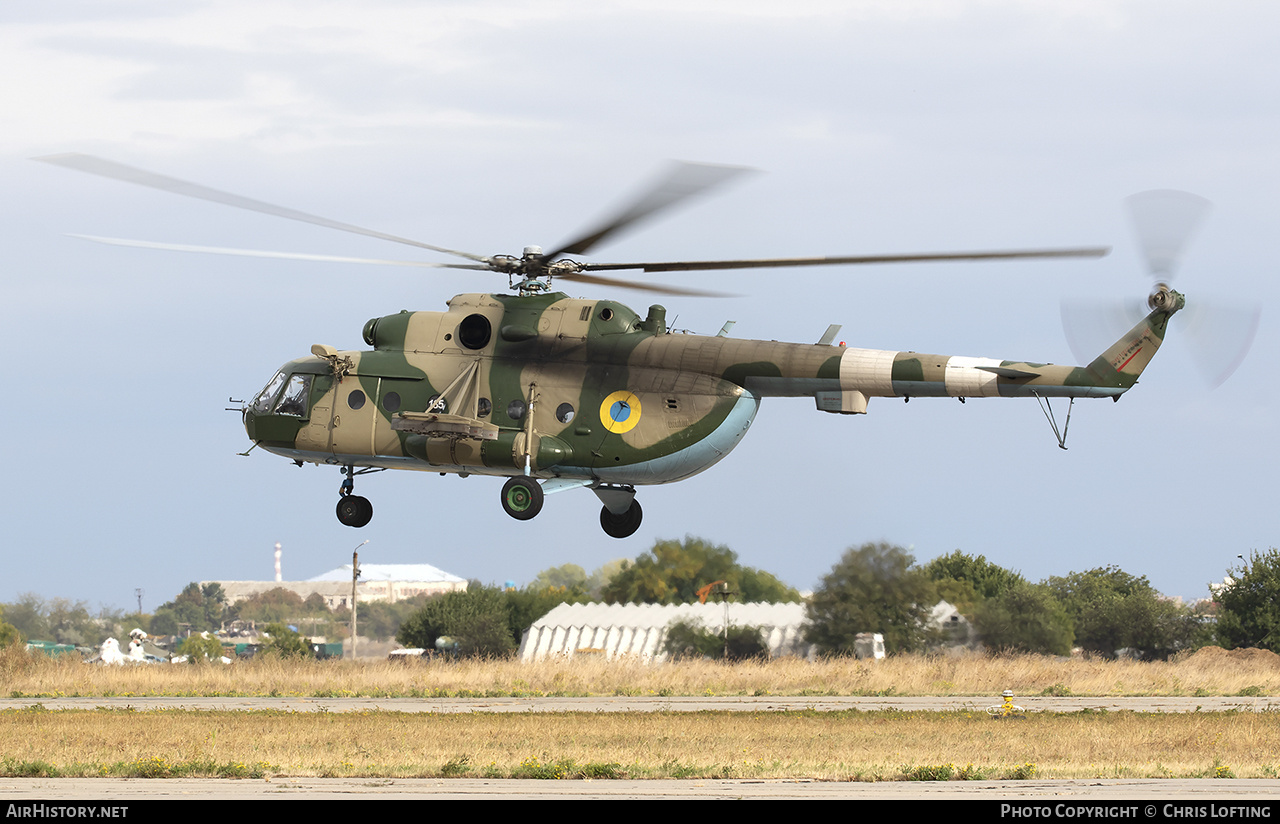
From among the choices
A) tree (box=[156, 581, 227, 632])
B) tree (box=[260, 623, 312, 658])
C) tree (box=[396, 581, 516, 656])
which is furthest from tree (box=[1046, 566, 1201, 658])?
tree (box=[156, 581, 227, 632])

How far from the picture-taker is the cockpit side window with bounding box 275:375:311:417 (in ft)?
83.7

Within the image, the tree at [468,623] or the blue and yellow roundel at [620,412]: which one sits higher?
the blue and yellow roundel at [620,412]

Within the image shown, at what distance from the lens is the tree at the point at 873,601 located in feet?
173

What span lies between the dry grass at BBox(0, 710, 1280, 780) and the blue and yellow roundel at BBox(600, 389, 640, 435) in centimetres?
556

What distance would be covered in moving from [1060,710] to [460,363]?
63.9 feet

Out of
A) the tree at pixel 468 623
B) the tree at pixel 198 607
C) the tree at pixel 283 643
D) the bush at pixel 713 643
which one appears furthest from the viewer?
the tree at pixel 198 607

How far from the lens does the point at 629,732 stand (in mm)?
29375

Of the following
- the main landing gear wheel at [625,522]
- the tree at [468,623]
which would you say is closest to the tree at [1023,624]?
the tree at [468,623]

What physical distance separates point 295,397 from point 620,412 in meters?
6.24

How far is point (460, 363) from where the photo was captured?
24719 mm

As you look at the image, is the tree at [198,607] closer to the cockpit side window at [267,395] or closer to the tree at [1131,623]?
the tree at [1131,623]

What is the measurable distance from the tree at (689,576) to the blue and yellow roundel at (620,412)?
145ft

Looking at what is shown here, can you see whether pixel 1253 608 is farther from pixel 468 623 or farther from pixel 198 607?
pixel 198 607

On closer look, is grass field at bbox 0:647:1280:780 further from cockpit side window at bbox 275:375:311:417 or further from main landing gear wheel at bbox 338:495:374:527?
cockpit side window at bbox 275:375:311:417
